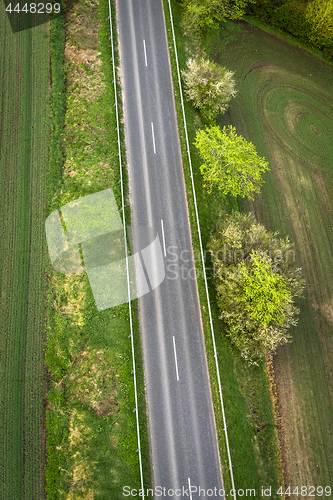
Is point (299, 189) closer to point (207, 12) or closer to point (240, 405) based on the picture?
point (207, 12)

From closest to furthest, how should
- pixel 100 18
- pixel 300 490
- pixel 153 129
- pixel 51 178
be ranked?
pixel 300 490 < pixel 51 178 < pixel 153 129 < pixel 100 18

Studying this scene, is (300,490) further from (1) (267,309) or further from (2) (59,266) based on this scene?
(2) (59,266)

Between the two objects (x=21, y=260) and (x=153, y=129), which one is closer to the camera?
(x=21, y=260)

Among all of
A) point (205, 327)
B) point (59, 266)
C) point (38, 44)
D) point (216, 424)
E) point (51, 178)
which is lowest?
point (216, 424)

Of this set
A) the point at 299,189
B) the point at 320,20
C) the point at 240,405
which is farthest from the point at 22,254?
the point at 320,20

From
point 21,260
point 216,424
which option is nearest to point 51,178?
point 21,260

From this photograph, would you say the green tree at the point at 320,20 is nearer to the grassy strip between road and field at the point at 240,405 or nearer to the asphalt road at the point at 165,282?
the asphalt road at the point at 165,282

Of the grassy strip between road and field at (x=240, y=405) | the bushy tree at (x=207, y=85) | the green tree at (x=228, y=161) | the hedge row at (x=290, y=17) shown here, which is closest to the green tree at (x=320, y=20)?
the hedge row at (x=290, y=17)
